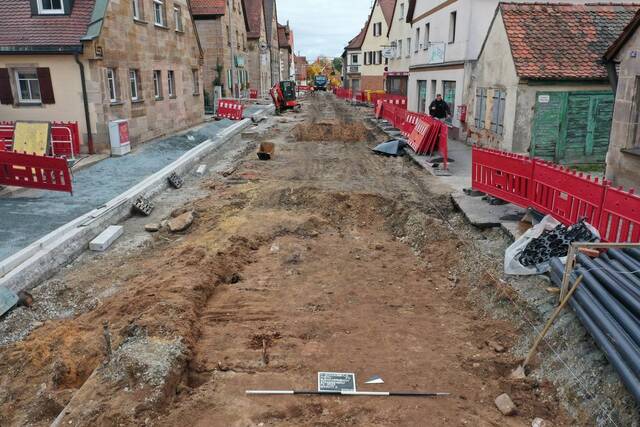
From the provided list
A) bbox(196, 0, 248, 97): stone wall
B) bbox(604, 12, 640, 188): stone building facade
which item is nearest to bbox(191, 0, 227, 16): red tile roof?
bbox(196, 0, 248, 97): stone wall

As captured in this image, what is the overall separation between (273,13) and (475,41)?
47004mm

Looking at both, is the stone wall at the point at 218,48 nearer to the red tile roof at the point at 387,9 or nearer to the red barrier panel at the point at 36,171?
the red tile roof at the point at 387,9

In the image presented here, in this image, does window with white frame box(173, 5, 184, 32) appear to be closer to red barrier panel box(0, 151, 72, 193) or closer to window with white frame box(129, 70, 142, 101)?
window with white frame box(129, 70, 142, 101)

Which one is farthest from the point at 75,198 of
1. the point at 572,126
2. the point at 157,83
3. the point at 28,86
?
the point at 572,126

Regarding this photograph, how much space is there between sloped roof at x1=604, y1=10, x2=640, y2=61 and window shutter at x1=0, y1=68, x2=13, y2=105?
1642 cm

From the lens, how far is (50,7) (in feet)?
48.3

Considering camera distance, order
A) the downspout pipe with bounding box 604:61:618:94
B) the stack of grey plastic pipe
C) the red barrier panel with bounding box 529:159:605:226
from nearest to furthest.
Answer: the stack of grey plastic pipe, the red barrier panel with bounding box 529:159:605:226, the downspout pipe with bounding box 604:61:618:94

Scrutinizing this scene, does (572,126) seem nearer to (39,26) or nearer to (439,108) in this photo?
(439,108)

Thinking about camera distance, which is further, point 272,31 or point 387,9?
point 272,31

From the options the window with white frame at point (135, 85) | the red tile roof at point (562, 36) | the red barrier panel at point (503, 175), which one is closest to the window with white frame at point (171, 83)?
the window with white frame at point (135, 85)

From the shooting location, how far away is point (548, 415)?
420 centimetres

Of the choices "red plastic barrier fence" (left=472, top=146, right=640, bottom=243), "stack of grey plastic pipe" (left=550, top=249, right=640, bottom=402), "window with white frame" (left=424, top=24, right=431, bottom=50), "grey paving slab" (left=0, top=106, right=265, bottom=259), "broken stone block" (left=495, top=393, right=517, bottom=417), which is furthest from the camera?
"window with white frame" (left=424, top=24, right=431, bottom=50)

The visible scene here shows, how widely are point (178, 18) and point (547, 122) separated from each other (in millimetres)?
16213

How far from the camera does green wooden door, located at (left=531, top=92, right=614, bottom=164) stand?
1365cm
